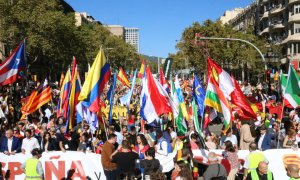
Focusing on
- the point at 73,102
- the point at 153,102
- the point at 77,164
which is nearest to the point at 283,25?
the point at 73,102

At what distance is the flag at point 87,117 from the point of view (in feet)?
42.4

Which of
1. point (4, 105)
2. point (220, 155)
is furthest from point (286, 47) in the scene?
point (220, 155)

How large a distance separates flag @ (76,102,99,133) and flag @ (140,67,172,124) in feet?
4.20

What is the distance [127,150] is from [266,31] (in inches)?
2833

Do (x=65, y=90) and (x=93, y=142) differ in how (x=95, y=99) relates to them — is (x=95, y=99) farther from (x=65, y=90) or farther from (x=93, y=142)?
(x=65, y=90)

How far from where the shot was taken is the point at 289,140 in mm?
11922

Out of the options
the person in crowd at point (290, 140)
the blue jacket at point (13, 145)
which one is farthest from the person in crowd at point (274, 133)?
the blue jacket at point (13, 145)

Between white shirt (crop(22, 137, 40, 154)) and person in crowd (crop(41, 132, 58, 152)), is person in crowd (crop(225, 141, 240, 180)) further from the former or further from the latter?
white shirt (crop(22, 137, 40, 154))

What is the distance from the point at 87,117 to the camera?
13.1 m

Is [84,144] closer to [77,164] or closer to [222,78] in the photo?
[77,164]

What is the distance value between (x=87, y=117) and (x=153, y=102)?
1849 mm

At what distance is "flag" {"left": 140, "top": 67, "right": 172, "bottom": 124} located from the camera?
12.7 meters

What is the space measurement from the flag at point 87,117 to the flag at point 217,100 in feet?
9.81

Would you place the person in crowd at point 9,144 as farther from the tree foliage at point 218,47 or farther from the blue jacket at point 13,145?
the tree foliage at point 218,47
